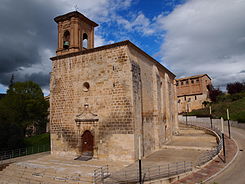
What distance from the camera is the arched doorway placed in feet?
44.3

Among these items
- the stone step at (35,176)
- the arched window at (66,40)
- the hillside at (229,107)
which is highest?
the arched window at (66,40)

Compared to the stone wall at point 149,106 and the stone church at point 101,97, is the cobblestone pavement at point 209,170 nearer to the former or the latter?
the stone church at point 101,97

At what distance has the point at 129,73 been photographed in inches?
→ 489

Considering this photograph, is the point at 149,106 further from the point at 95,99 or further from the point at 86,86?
the point at 86,86

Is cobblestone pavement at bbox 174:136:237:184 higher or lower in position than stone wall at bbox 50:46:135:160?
lower

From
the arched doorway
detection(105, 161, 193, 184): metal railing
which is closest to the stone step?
detection(105, 161, 193, 184): metal railing

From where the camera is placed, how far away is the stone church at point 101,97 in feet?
40.8

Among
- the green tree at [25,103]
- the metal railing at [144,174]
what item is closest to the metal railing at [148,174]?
the metal railing at [144,174]

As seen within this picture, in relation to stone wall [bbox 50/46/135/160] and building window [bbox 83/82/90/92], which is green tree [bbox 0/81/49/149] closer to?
stone wall [bbox 50/46/135/160]

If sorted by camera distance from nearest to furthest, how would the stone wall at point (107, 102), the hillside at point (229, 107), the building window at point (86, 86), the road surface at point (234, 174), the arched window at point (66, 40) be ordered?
the road surface at point (234, 174) < the stone wall at point (107, 102) < the building window at point (86, 86) < the arched window at point (66, 40) < the hillside at point (229, 107)

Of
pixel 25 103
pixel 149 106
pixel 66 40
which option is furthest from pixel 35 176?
pixel 25 103

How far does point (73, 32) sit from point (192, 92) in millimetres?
35642

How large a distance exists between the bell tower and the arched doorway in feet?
22.1

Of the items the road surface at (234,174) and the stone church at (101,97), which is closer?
the road surface at (234,174)
